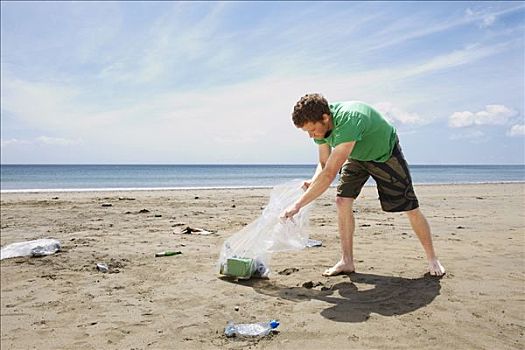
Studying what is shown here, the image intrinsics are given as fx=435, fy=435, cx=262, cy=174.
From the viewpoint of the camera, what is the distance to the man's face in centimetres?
301

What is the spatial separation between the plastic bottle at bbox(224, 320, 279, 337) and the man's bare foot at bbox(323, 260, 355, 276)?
1071 mm

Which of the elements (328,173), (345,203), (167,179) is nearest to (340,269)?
(345,203)

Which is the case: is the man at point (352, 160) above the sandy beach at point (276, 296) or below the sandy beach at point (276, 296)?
above

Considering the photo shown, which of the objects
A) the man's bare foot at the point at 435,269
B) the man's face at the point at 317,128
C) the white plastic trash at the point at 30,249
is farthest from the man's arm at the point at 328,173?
the white plastic trash at the point at 30,249

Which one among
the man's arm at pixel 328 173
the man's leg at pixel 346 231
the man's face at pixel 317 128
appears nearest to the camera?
the man's arm at pixel 328 173

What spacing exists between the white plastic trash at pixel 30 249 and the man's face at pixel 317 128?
2.91m

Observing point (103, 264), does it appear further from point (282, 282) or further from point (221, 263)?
point (282, 282)

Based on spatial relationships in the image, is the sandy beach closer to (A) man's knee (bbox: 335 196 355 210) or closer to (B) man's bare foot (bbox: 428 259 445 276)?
(B) man's bare foot (bbox: 428 259 445 276)

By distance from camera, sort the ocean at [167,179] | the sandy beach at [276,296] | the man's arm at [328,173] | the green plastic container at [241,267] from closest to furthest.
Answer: the sandy beach at [276,296] → the man's arm at [328,173] → the green plastic container at [241,267] → the ocean at [167,179]

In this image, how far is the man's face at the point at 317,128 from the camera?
3.01 meters

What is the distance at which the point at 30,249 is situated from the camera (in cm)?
422

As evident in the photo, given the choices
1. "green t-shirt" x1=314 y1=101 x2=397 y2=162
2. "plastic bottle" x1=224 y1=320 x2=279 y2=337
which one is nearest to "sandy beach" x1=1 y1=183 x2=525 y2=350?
"plastic bottle" x1=224 y1=320 x2=279 y2=337

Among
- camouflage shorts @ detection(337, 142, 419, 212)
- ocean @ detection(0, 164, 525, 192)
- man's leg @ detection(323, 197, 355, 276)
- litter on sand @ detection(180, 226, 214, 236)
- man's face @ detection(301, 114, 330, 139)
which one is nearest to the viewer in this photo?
man's face @ detection(301, 114, 330, 139)

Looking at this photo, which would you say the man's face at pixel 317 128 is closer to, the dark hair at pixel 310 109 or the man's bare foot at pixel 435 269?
the dark hair at pixel 310 109
